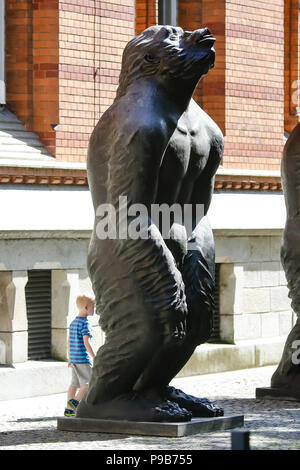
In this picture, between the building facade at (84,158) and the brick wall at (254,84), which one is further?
the brick wall at (254,84)

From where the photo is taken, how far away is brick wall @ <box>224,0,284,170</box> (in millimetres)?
19750

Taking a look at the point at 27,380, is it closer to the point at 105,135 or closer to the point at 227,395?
the point at 227,395

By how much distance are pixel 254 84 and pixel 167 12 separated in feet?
5.15

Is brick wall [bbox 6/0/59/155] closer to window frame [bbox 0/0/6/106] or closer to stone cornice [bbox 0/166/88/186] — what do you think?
window frame [bbox 0/0/6/106]

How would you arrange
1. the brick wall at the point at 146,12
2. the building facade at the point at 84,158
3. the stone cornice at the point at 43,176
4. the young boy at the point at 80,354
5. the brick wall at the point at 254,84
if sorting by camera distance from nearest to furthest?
1. the young boy at the point at 80,354
2. the stone cornice at the point at 43,176
3. the building facade at the point at 84,158
4. the brick wall at the point at 146,12
5. the brick wall at the point at 254,84

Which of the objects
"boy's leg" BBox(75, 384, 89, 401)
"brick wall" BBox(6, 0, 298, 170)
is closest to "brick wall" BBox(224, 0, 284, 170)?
"brick wall" BBox(6, 0, 298, 170)

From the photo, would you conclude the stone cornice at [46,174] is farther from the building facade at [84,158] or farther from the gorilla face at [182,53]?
the gorilla face at [182,53]

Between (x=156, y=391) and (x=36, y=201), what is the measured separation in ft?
17.6

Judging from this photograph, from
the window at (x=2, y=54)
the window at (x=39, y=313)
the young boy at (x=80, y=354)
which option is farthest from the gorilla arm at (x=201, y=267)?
the window at (x=2, y=54)

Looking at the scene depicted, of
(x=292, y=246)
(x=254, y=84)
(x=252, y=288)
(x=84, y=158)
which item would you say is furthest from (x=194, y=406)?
(x=254, y=84)

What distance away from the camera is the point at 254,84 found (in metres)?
20.2

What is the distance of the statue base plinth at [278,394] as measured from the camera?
14023mm

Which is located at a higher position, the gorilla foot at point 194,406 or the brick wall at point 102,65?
the brick wall at point 102,65

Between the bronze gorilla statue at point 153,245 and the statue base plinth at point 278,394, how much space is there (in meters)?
2.55
